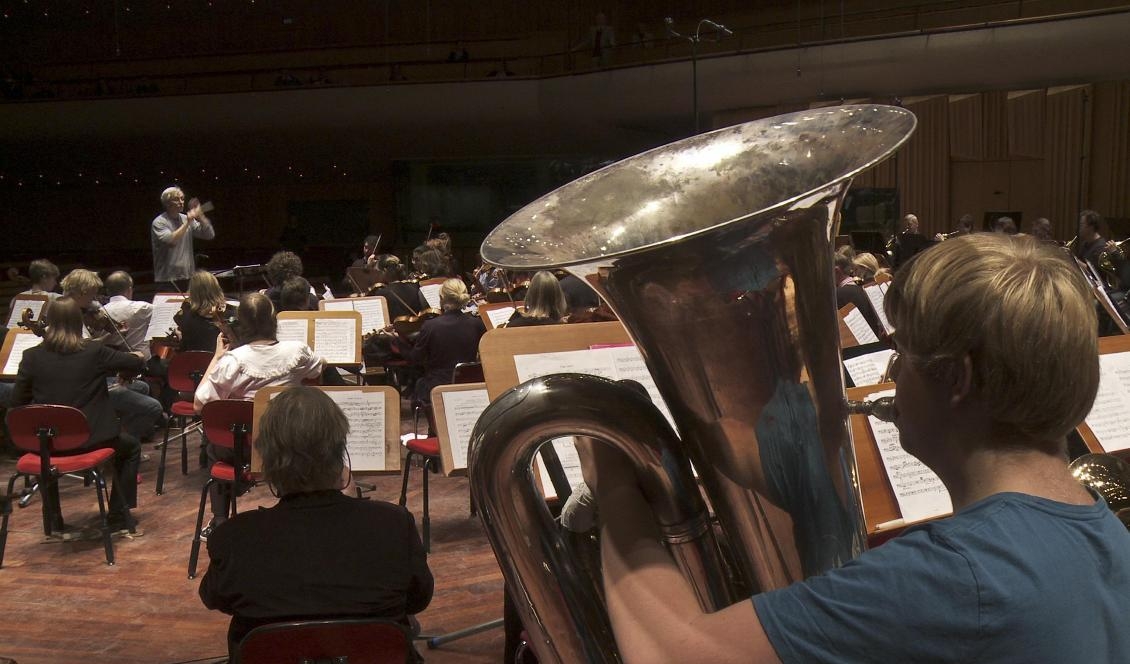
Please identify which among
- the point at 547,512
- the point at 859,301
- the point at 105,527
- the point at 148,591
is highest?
the point at 547,512

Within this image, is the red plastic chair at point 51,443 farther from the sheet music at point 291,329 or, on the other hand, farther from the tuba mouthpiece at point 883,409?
the tuba mouthpiece at point 883,409

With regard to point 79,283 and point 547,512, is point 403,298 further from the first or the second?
point 547,512

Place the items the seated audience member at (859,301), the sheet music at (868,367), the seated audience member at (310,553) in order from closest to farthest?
the seated audience member at (310,553) → the sheet music at (868,367) → the seated audience member at (859,301)

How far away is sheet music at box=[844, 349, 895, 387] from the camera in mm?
2643

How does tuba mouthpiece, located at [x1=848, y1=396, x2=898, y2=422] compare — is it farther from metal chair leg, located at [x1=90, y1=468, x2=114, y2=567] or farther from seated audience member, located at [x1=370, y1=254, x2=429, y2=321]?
seated audience member, located at [x1=370, y1=254, x2=429, y2=321]

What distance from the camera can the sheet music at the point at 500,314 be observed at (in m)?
5.29

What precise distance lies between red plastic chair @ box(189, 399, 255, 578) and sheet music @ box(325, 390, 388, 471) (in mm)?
627

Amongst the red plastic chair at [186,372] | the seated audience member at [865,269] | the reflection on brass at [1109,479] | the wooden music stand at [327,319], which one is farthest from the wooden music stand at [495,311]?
the reflection on brass at [1109,479]

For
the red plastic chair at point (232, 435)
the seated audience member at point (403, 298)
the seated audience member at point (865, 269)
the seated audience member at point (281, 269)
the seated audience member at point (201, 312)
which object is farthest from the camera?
the seated audience member at point (403, 298)

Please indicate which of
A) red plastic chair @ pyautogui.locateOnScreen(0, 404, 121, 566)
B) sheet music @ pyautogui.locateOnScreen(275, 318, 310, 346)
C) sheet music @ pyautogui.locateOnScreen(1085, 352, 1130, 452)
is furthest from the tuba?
sheet music @ pyautogui.locateOnScreen(275, 318, 310, 346)

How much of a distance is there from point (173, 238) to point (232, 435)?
3.93 meters

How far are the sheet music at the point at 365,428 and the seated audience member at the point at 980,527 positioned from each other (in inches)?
99.2

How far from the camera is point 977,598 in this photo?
0.73 m

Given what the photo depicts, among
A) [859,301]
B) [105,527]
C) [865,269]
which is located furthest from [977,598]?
[865,269]
